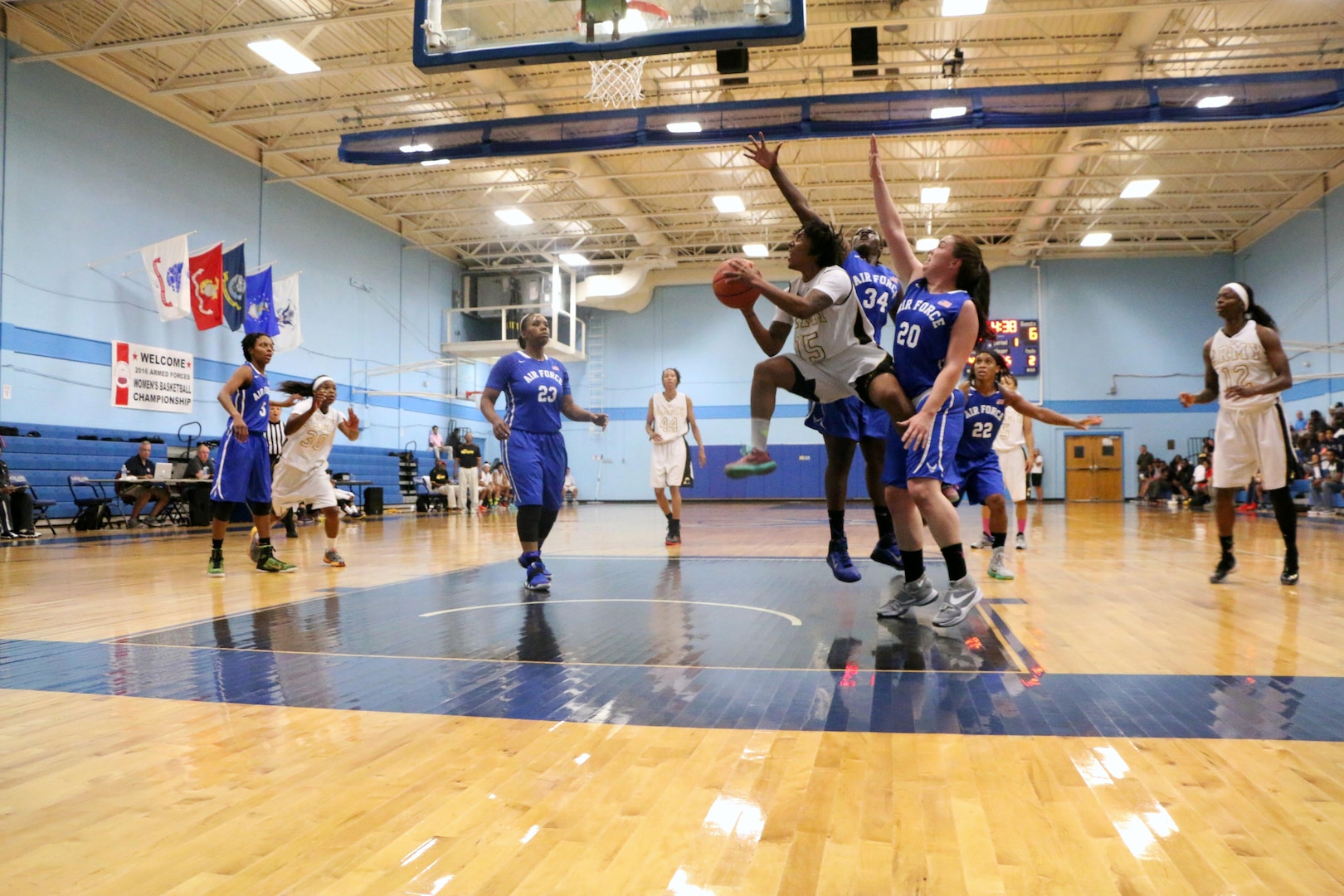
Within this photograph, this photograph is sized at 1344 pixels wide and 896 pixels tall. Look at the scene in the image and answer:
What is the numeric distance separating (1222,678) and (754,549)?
5667mm

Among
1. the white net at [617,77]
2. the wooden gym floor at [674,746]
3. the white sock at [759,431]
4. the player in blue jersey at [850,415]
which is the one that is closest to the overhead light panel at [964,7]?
the white net at [617,77]

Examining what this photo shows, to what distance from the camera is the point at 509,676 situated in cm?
320

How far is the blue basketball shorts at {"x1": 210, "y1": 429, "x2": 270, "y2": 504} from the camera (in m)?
6.66

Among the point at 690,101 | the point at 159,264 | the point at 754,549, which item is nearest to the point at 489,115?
the point at 690,101

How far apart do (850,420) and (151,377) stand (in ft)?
44.6

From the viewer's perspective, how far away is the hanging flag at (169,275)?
45.7 feet

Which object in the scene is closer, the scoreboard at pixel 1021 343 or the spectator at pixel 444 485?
the spectator at pixel 444 485

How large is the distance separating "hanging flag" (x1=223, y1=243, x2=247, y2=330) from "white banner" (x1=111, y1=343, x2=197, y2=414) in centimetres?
99

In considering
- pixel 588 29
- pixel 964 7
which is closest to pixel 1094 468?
pixel 964 7

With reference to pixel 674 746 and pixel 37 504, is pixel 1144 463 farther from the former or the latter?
pixel 674 746

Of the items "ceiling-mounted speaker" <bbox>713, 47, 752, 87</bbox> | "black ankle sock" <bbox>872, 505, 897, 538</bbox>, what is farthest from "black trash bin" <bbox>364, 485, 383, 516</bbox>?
"black ankle sock" <bbox>872, 505, 897, 538</bbox>

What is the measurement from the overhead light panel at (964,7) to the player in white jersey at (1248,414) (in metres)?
8.38

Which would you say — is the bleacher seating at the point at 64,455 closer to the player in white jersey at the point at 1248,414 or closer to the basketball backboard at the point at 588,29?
the basketball backboard at the point at 588,29

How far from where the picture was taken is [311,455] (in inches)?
298
